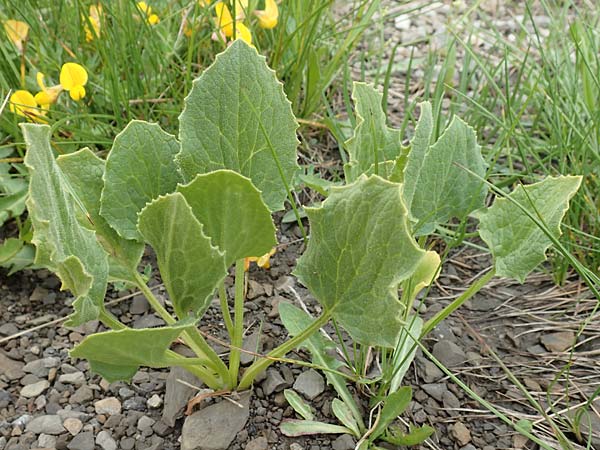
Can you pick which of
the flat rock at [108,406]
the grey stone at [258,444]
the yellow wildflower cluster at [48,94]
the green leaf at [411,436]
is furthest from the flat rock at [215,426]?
the yellow wildflower cluster at [48,94]

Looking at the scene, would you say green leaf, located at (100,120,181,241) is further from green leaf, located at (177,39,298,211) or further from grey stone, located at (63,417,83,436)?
grey stone, located at (63,417,83,436)

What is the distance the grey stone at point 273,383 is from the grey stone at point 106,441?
0.30m

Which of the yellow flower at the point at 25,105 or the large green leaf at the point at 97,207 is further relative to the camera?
the yellow flower at the point at 25,105

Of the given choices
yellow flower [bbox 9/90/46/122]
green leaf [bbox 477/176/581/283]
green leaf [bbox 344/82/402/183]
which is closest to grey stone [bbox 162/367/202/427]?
green leaf [bbox 344/82/402/183]

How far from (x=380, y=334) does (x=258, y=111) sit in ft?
1.39

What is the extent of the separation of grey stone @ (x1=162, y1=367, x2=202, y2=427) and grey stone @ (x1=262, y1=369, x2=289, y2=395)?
129 mm

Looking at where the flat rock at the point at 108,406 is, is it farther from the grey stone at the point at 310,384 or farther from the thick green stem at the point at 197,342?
the grey stone at the point at 310,384

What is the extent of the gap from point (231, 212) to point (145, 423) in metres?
0.52

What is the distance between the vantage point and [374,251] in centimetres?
104

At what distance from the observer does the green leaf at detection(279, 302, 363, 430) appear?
1.36 meters

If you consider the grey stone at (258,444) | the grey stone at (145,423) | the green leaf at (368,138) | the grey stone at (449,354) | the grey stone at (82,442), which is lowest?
the grey stone at (449,354)

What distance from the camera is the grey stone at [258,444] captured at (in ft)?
4.25

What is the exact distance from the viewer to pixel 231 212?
108 cm

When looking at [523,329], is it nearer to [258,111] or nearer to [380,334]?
[380,334]
